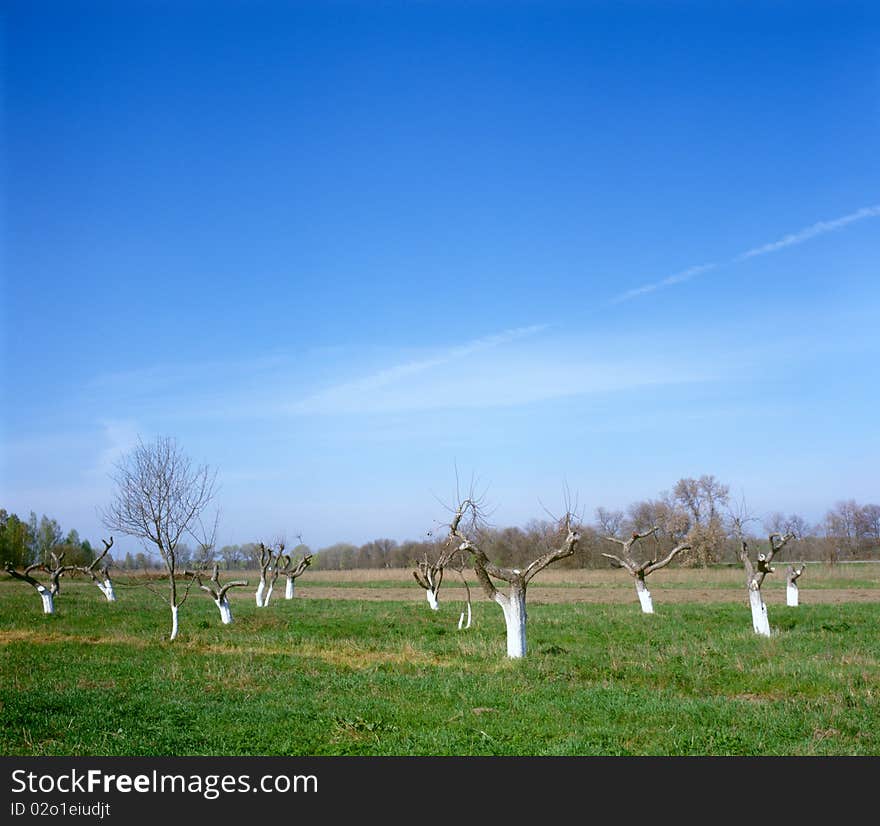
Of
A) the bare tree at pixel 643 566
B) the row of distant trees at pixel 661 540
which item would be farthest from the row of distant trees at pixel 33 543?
the bare tree at pixel 643 566

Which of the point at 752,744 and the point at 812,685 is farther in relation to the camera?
the point at 812,685

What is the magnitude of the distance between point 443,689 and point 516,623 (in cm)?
405

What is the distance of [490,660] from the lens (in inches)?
607

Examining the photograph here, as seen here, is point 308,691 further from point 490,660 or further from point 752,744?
point 752,744

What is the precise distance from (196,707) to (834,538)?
280ft

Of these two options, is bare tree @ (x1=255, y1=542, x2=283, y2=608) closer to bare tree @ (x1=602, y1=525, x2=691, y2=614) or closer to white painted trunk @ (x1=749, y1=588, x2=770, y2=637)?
bare tree @ (x1=602, y1=525, x2=691, y2=614)

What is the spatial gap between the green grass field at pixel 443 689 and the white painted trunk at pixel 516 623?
41 cm

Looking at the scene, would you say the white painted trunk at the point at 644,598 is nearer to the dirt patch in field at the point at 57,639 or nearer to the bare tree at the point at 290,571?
the dirt patch in field at the point at 57,639

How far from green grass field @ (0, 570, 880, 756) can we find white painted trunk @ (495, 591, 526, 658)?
1.35ft

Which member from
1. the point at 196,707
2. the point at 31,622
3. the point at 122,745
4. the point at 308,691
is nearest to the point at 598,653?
the point at 308,691

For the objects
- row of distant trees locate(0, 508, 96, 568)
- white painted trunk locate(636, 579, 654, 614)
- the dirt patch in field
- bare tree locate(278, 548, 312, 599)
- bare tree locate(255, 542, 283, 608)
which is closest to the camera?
the dirt patch in field

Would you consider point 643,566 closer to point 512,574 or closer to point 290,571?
point 512,574

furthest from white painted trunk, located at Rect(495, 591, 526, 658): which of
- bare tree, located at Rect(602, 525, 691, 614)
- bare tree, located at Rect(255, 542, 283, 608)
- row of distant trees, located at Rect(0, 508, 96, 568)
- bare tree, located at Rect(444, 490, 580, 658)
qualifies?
row of distant trees, located at Rect(0, 508, 96, 568)

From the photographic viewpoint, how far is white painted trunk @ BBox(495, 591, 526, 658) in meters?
15.7
